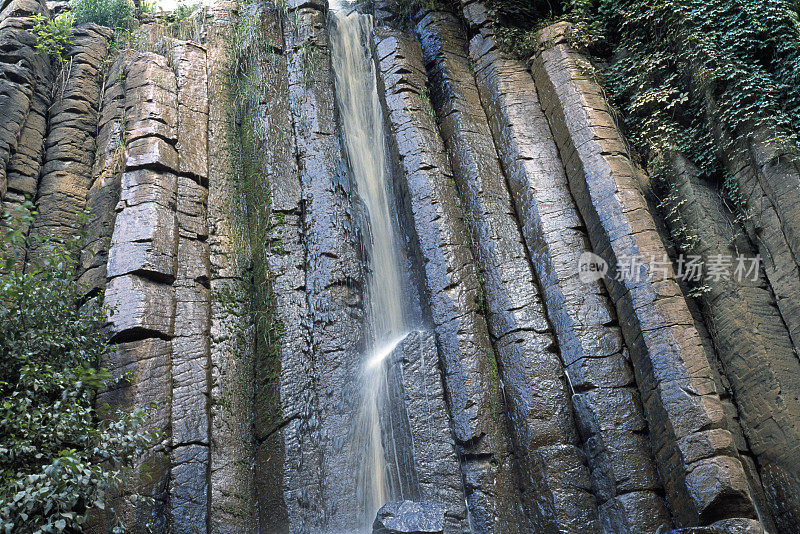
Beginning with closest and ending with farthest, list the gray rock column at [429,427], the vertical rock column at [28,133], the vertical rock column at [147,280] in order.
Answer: the gray rock column at [429,427] → the vertical rock column at [147,280] → the vertical rock column at [28,133]

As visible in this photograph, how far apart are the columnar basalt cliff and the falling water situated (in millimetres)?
92

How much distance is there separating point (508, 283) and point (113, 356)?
519 centimetres

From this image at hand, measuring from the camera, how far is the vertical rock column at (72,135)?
30.3 ft

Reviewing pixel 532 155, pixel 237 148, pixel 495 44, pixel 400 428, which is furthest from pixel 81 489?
pixel 495 44

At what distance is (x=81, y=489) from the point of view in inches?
201

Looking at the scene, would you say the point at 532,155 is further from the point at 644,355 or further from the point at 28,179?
the point at 28,179

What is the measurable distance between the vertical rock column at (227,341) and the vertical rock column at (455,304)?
8.99 ft

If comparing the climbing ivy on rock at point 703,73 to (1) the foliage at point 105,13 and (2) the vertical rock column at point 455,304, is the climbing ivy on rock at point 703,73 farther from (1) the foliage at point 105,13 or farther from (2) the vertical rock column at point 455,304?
(1) the foliage at point 105,13

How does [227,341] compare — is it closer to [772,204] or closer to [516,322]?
[516,322]

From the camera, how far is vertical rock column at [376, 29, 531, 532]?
6410 millimetres

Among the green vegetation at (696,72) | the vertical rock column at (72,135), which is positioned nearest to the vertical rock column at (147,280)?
the vertical rock column at (72,135)

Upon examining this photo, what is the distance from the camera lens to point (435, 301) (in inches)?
291

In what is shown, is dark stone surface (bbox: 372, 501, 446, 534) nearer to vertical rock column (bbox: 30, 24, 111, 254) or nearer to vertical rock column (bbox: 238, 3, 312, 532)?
vertical rock column (bbox: 238, 3, 312, 532)

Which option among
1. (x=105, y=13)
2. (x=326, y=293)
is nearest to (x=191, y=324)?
(x=326, y=293)
